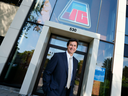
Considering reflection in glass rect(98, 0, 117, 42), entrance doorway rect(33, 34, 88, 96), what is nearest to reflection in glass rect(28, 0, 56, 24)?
entrance doorway rect(33, 34, 88, 96)

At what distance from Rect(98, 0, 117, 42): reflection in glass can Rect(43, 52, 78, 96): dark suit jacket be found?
4226 mm

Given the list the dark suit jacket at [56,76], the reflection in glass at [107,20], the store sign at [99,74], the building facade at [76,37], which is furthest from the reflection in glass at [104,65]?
the dark suit jacket at [56,76]

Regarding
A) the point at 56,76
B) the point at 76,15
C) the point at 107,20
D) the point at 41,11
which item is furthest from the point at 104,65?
the point at 41,11

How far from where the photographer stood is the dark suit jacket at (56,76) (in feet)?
5.21

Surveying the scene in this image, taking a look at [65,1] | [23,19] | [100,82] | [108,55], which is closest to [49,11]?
[65,1]

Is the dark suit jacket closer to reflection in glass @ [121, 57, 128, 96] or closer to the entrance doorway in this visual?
the entrance doorway

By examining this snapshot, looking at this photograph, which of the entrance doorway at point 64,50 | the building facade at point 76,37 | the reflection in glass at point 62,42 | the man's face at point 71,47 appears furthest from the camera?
the reflection in glass at point 62,42

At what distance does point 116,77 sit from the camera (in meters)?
Answer: 4.31

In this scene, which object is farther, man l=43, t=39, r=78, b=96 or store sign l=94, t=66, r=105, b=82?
store sign l=94, t=66, r=105, b=82

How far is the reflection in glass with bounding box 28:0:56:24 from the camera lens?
195 inches

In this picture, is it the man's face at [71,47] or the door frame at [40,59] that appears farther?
the door frame at [40,59]

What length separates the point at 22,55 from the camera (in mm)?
4469

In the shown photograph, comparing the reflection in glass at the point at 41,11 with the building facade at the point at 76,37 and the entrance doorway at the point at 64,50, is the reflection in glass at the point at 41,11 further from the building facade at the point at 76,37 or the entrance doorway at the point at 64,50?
the entrance doorway at the point at 64,50

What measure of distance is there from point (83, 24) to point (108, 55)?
2539mm
